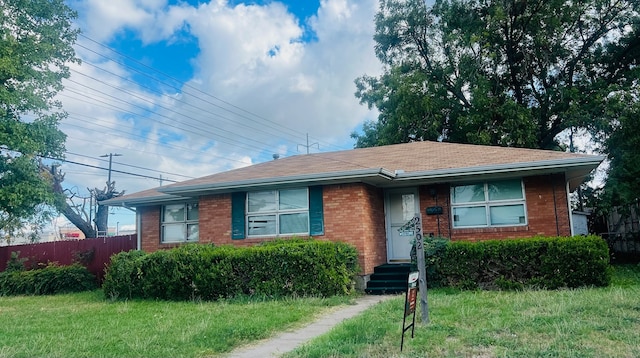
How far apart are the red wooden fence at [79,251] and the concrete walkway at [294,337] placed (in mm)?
10014

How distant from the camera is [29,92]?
1384 centimetres

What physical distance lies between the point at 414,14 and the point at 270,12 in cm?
1037

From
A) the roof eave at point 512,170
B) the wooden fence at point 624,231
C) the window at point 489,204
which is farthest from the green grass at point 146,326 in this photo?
the wooden fence at point 624,231

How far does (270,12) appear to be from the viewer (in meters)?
15.8

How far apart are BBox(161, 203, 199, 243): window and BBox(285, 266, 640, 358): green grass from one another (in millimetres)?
7765

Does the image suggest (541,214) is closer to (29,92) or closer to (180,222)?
(180,222)

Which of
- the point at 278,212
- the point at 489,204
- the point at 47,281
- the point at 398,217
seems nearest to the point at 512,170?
the point at 489,204

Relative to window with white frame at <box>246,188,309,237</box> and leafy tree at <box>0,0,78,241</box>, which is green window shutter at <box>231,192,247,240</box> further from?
leafy tree at <box>0,0,78,241</box>

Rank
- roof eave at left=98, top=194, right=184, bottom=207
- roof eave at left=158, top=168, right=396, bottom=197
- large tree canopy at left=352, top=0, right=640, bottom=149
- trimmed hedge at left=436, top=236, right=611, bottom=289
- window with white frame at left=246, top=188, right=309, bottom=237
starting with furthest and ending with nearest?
large tree canopy at left=352, top=0, right=640, bottom=149, roof eave at left=98, top=194, right=184, bottom=207, window with white frame at left=246, top=188, right=309, bottom=237, roof eave at left=158, top=168, right=396, bottom=197, trimmed hedge at left=436, top=236, right=611, bottom=289

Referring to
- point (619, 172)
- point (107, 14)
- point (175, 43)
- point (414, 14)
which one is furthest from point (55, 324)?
point (414, 14)

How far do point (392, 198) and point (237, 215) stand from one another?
13.9 feet

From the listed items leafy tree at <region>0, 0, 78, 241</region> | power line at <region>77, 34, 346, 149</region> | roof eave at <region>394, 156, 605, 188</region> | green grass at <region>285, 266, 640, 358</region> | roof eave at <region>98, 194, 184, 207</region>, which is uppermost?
power line at <region>77, 34, 346, 149</region>

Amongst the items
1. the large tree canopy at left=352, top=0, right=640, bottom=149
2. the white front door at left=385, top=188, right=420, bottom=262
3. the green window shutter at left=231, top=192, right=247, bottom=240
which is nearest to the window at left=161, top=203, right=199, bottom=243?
the green window shutter at left=231, top=192, right=247, bottom=240

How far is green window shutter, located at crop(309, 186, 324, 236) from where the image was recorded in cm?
1137
